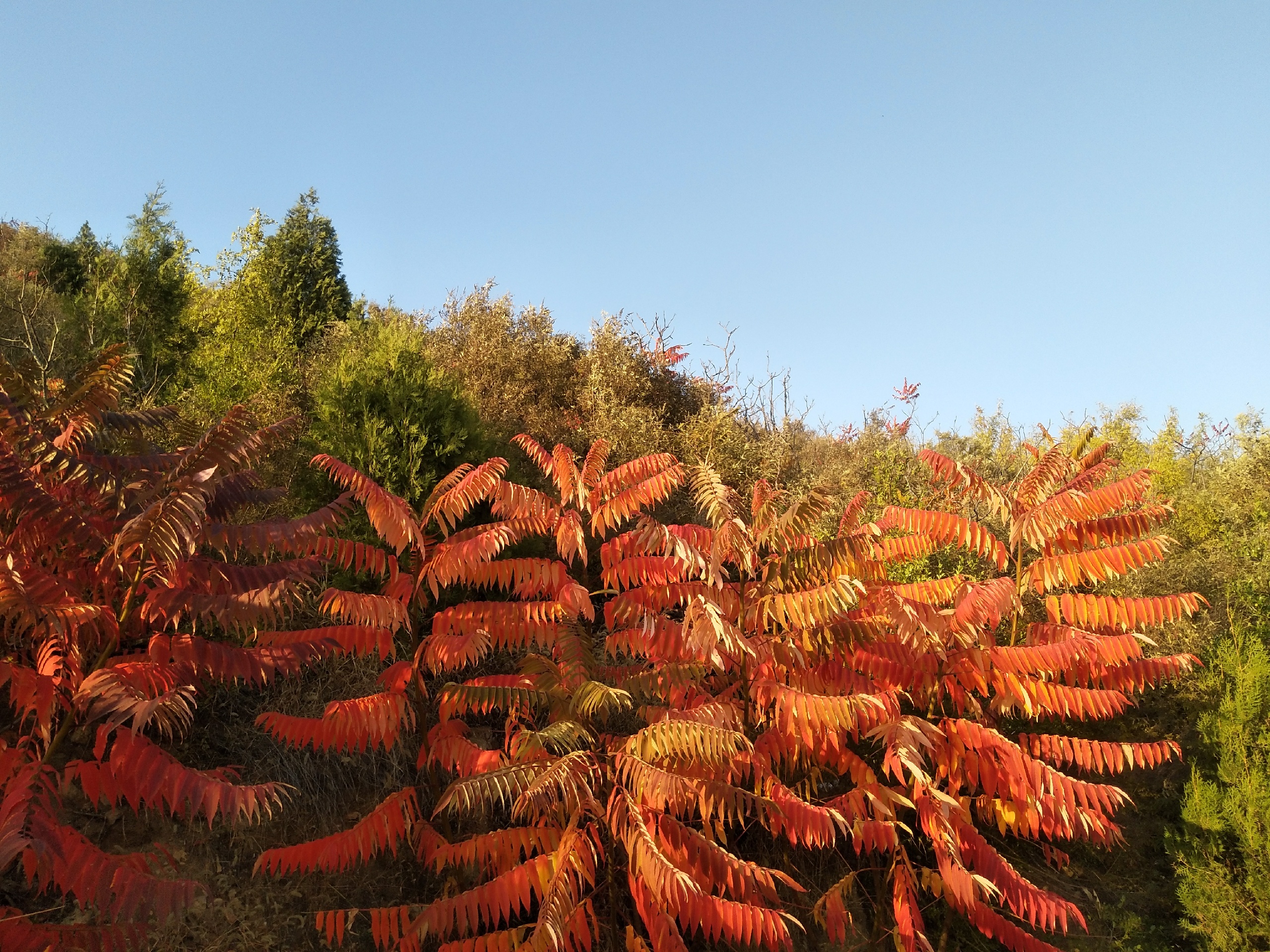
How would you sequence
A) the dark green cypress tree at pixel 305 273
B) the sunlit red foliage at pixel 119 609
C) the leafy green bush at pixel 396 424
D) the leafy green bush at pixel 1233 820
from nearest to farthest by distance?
the sunlit red foliage at pixel 119 609, the leafy green bush at pixel 1233 820, the leafy green bush at pixel 396 424, the dark green cypress tree at pixel 305 273

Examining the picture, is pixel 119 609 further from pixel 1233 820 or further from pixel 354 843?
pixel 1233 820

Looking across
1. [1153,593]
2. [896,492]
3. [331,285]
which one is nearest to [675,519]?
[896,492]

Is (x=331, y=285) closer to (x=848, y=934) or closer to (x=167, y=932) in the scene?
(x=167, y=932)

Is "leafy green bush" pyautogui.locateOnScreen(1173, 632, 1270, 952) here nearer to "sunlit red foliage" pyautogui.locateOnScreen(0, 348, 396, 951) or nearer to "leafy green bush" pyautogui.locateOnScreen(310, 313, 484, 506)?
"sunlit red foliage" pyautogui.locateOnScreen(0, 348, 396, 951)

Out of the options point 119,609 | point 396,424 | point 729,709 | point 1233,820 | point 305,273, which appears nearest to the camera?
point 119,609

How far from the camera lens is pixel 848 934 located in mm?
8055

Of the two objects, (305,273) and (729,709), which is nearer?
(729,709)

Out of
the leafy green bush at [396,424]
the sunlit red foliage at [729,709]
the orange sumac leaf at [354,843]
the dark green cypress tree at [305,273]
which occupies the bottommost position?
the orange sumac leaf at [354,843]

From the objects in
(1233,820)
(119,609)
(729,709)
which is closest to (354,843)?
(119,609)

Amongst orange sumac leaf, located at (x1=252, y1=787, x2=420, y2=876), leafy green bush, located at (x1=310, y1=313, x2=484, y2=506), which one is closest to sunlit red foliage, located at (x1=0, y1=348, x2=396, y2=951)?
orange sumac leaf, located at (x1=252, y1=787, x2=420, y2=876)

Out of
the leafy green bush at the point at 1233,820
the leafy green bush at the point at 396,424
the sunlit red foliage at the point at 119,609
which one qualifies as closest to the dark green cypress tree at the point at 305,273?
the leafy green bush at the point at 396,424

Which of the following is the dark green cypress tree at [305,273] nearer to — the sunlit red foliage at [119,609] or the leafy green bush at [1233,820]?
the sunlit red foliage at [119,609]

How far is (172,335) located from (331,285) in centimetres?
386

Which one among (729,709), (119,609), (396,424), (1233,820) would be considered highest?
(396,424)
